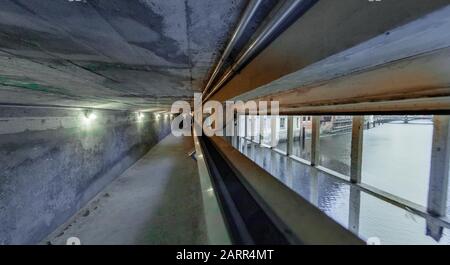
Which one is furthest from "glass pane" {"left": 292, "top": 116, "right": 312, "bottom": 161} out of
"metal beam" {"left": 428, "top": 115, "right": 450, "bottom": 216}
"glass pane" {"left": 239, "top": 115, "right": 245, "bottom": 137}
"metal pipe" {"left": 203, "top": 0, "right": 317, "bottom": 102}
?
"metal pipe" {"left": 203, "top": 0, "right": 317, "bottom": 102}

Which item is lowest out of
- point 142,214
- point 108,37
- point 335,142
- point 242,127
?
point 142,214

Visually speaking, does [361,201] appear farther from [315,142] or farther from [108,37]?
[108,37]

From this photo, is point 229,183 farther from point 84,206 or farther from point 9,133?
point 84,206

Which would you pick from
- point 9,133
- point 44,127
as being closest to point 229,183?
point 9,133

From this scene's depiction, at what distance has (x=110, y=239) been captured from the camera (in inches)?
94.0

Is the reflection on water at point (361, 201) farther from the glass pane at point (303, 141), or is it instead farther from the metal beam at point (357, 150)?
the glass pane at point (303, 141)

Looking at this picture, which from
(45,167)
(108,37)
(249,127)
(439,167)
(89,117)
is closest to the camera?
(108,37)

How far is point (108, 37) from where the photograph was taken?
84 centimetres

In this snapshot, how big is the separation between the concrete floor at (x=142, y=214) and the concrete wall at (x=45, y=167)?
10.6 inches

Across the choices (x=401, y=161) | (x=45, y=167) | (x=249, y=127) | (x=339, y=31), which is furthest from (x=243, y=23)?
(x=249, y=127)

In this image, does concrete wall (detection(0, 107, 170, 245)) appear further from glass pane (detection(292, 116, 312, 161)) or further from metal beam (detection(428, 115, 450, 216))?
glass pane (detection(292, 116, 312, 161))

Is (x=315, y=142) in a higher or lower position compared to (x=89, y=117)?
lower

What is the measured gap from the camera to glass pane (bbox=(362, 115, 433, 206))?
3650mm

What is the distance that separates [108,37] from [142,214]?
2.91 metres
